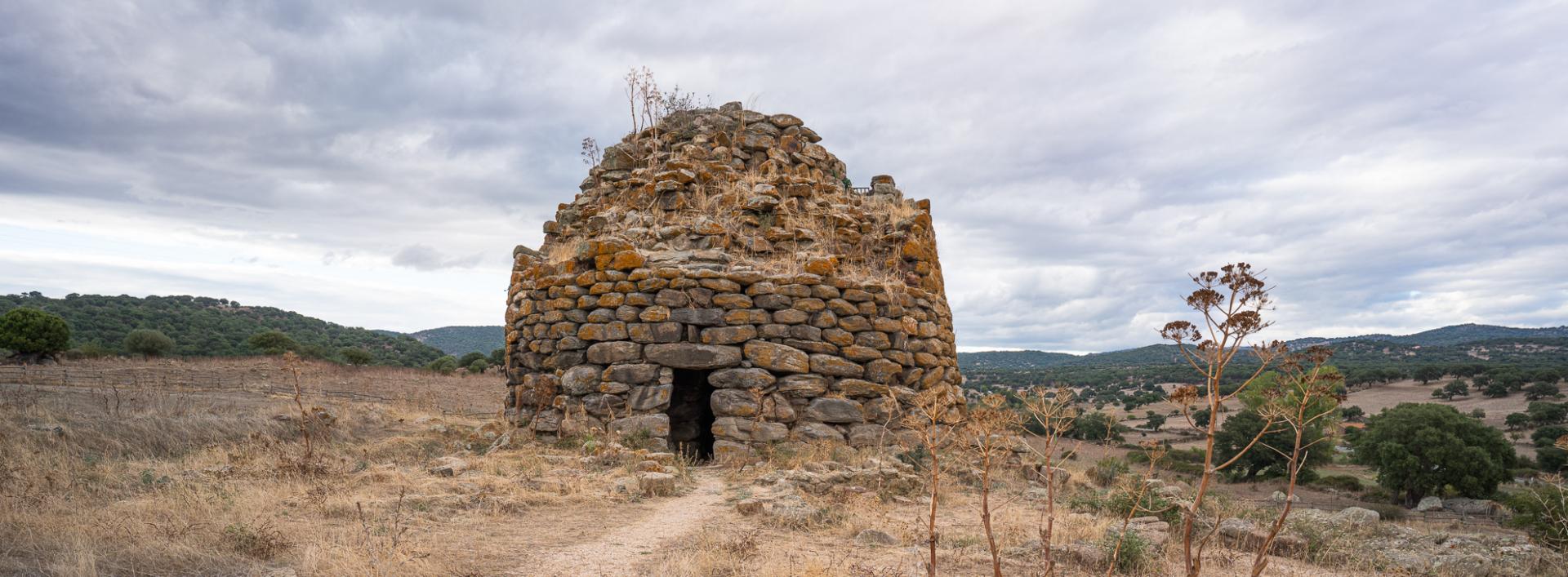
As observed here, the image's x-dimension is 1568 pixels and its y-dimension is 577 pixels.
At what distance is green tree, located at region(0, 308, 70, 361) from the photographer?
21.7 meters

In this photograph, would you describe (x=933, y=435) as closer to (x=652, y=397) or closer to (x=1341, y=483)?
(x=652, y=397)

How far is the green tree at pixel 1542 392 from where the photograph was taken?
116ft

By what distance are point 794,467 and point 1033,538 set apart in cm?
324

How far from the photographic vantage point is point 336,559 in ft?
14.6

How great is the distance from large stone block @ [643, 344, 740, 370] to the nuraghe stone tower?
2 cm

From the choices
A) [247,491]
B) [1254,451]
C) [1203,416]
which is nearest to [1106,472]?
[247,491]

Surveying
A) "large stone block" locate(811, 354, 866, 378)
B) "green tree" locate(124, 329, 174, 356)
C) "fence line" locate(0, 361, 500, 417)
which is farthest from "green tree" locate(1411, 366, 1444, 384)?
"green tree" locate(124, 329, 174, 356)

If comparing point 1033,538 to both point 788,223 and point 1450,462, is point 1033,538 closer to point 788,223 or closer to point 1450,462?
point 788,223

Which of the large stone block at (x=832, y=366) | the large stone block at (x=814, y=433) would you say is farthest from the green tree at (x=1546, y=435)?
the large stone block at (x=814, y=433)

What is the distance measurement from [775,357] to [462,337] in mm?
79318

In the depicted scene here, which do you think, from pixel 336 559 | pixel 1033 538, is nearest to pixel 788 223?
pixel 1033 538

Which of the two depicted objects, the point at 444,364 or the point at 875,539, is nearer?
the point at 875,539

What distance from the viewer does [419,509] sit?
20.1ft

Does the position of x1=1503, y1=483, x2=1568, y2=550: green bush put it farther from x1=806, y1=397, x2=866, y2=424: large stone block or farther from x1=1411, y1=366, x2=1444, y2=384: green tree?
x1=1411, y1=366, x2=1444, y2=384: green tree
